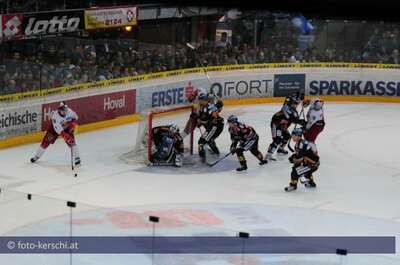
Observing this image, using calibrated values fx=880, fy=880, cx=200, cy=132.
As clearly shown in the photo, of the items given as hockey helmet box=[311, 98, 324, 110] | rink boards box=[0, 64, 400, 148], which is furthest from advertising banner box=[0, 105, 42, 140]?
hockey helmet box=[311, 98, 324, 110]

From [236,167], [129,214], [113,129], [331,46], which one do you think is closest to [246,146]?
[236,167]

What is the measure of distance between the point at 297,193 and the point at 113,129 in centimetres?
595

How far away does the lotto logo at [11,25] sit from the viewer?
18.3m

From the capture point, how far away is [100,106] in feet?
58.8

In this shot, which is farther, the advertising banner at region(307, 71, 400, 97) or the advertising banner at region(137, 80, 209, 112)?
the advertising banner at region(307, 71, 400, 97)

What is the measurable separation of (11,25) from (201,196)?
7670 mm

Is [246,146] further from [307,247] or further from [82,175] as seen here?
[307,247]

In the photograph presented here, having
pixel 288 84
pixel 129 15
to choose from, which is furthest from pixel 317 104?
pixel 129 15

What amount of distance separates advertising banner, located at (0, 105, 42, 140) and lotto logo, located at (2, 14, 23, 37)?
2.73 metres

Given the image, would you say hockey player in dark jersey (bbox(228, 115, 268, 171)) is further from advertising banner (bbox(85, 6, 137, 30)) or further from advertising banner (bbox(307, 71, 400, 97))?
advertising banner (bbox(307, 71, 400, 97))

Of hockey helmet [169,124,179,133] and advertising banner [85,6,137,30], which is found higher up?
advertising banner [85,6,137,30]

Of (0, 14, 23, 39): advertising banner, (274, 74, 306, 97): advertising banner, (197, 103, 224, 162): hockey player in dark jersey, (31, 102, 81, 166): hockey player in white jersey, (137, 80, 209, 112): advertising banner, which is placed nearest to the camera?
(31, 102, 81, 166): hockey player in white jersey

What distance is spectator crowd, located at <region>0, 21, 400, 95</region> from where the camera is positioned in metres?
16.9

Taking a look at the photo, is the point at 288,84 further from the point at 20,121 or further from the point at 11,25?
the point at 20,121
